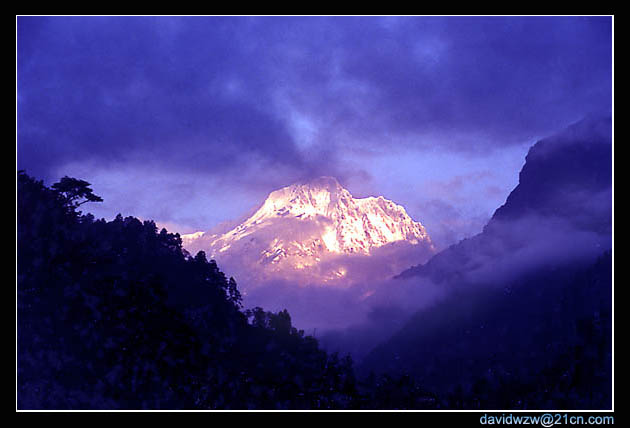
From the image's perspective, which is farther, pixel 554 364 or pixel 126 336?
pixel 554 364

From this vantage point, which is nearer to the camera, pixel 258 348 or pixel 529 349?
pixel 258 348

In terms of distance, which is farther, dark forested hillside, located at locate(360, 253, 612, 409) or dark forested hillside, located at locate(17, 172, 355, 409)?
dark forested hillside, located at locate(360, 253, 612, 409)

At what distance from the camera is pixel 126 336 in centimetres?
4594

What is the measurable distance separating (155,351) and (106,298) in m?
7.54

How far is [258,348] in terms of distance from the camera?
64.8 metres

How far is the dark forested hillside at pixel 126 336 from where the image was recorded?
4041 centimetres

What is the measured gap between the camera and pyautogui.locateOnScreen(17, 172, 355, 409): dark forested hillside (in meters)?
40.4

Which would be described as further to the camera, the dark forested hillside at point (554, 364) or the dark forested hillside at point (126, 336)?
the dark forested hillside at point (554, 364)

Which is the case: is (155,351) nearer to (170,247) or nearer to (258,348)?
(258,348)

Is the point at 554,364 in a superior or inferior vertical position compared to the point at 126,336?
inferior
